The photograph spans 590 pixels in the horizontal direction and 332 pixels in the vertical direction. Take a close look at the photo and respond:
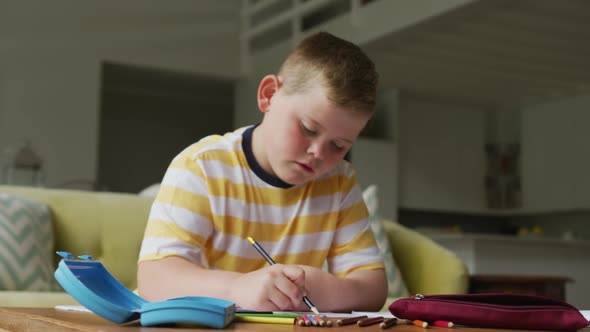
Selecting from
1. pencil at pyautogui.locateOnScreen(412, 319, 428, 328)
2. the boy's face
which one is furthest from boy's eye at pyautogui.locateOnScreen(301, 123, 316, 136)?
pencil at pyautogui.locateOnScreen(412, 319, 428, 328)

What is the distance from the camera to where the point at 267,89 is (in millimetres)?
1257

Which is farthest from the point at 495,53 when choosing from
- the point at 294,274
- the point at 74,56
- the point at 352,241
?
the point at 294,274

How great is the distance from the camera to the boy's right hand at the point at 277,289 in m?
0.92

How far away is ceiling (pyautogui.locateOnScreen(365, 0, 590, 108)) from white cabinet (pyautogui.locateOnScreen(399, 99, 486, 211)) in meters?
0.27

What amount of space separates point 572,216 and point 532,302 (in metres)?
7.39

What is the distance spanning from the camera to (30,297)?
2092 mm

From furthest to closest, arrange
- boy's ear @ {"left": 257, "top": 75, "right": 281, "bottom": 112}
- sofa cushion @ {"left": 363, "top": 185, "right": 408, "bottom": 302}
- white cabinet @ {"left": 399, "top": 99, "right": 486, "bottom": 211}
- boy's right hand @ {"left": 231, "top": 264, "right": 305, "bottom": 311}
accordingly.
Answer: white cabinet @ {"left": 399, "top": 99, "right": 486, "bottom": 211}, sofa cushion @ {"left": 363, "top": 185, "right": 408, "bottom": 302}, boy's ear @ {"left": 257, "top": 75, "right": 281, "bottom": 112}, boy's right hand @ {"left": 231, "top": 264, "right": 305, "bottom": 311}

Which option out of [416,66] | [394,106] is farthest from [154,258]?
[394,106]

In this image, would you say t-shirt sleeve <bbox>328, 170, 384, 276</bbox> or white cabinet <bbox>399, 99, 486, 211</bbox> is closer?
t-shirt sleeve <bbox>328, 170, 384, 276</bbox>

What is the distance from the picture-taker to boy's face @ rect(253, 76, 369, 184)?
1.12 metres

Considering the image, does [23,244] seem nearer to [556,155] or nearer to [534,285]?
[534,285]

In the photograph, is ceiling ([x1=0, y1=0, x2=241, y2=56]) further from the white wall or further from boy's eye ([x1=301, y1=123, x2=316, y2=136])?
boy's eye ([x1=301, y1=123, x2=316, y2=136])

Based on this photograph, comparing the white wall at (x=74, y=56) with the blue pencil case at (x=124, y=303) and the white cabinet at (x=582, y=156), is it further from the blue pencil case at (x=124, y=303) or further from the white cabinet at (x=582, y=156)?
the blue pencil case at (x=124, y=303)

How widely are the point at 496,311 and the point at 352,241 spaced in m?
0.57
